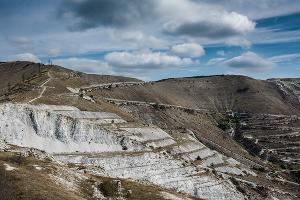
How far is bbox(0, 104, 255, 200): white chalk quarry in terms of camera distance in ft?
391

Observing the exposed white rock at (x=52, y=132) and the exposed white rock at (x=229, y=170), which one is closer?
the exposed white rock at (x=52, y=132)

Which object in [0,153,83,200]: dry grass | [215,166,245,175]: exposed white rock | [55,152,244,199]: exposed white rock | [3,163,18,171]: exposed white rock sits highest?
[3,163,18,171]: exposed white rock

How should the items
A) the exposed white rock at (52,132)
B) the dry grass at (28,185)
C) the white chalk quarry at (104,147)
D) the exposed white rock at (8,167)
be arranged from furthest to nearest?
the white chalk quarry at (104,147)
the exposed white rock at (52,132)
the exposed white rock at (8,167)
the dry grass at (28,185)

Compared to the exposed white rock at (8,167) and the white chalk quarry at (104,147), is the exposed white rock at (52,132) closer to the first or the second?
the white chalk quarry at (104,147)

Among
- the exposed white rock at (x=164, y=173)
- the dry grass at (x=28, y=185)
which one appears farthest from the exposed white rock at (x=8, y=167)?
the exposed white rock at (x=164, y=173)

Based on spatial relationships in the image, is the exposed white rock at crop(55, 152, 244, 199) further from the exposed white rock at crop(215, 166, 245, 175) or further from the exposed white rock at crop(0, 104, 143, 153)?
the exposed white rock at crop(215, 166, 245, 175)

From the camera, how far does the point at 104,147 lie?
5177 inches

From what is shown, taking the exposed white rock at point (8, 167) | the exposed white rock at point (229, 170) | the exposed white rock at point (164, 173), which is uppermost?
the exposed white rock at point (8, 167)

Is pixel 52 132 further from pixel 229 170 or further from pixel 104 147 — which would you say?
pixel 229 170

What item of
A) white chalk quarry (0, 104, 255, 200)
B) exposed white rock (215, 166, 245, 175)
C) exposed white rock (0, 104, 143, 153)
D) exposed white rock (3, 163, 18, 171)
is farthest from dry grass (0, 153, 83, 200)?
exposed white rock (215, 166, 245, 175)

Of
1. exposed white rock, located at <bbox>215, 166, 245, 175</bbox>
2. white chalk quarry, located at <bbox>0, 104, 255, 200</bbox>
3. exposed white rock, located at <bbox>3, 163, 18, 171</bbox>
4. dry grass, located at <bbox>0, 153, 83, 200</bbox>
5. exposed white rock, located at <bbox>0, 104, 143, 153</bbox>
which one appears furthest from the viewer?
exposed white rock, located at <bbox>215, 166, 245, 175</bbox>

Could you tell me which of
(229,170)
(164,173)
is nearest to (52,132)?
(164,173)

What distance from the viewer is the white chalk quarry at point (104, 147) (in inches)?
4692

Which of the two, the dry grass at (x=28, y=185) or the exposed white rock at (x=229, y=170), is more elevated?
the dry grass at (x=28, y=185)
